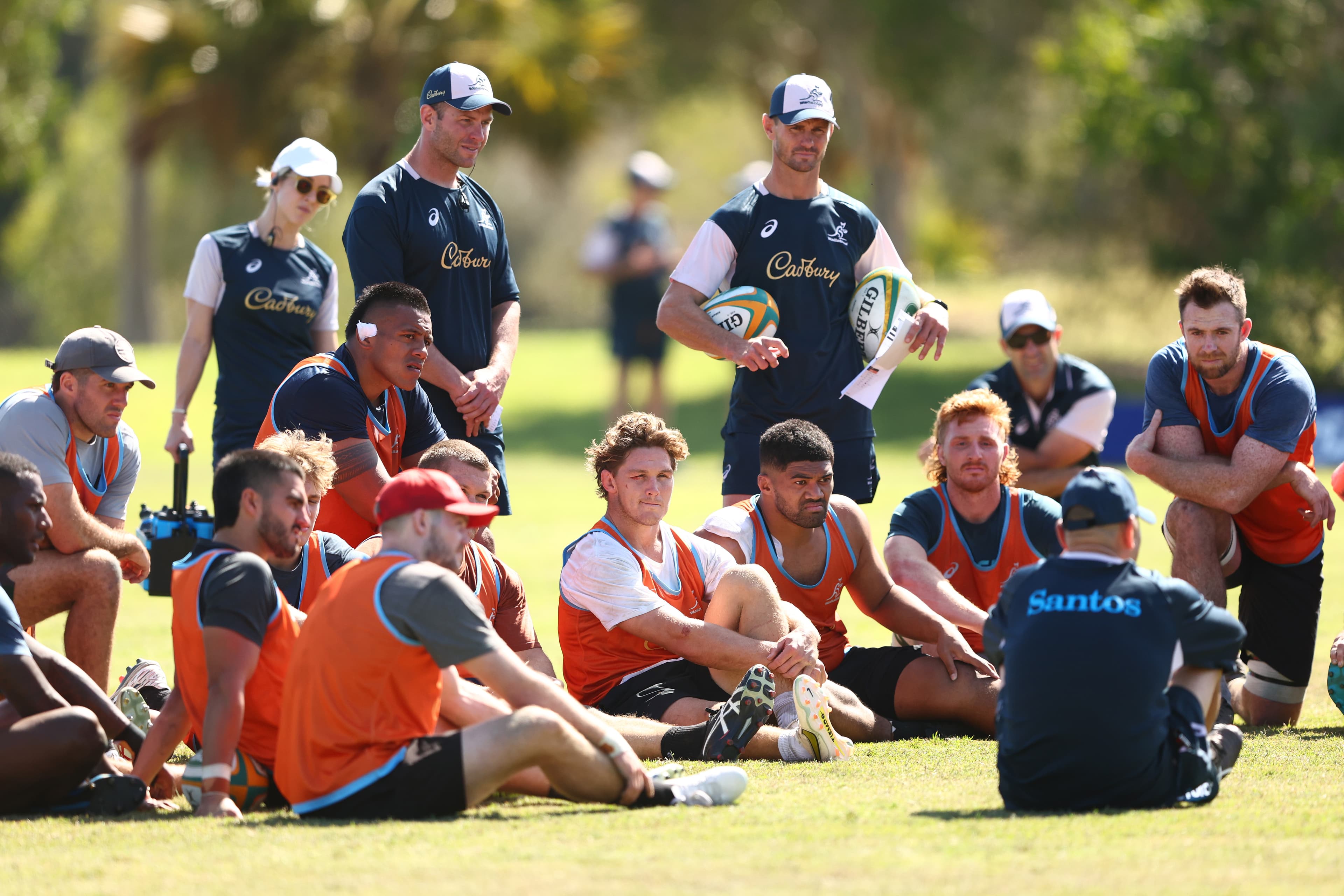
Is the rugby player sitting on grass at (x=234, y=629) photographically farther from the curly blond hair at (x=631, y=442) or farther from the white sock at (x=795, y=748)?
the white sock at (x=795, y=748)

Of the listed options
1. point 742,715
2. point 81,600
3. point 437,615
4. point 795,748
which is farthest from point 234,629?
point 795,748

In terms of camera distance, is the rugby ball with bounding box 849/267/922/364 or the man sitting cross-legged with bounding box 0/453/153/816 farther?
the rugby ball with bounding box 849/267/922/364

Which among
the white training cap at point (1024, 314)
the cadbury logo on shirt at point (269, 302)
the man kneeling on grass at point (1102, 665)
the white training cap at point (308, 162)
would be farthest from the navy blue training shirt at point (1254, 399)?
the cadbury logo on shirt at point (269, 302)

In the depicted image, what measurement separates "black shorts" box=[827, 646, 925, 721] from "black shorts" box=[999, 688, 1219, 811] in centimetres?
209

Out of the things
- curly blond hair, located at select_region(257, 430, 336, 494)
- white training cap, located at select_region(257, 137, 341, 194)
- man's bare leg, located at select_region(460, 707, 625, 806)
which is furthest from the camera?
white training cap, located at select_region(257, 137, 341, 194)

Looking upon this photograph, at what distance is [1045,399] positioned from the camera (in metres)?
10.2

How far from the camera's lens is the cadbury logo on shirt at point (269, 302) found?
29.6 ft

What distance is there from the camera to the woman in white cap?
29.6ft

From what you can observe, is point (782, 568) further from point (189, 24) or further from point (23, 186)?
point (23, 186)

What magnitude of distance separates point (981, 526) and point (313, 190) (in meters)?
3.98

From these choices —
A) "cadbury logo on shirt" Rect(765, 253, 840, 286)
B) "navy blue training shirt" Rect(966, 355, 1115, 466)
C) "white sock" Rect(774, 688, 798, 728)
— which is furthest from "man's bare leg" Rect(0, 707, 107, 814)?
"navy blue training shirt" Rect(966, 355, 1115, 466)

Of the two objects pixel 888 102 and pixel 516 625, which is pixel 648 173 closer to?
pixel 888 102

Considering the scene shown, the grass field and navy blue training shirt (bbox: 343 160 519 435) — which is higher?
navy blue training shirt (bbox: 343 160 519 435)

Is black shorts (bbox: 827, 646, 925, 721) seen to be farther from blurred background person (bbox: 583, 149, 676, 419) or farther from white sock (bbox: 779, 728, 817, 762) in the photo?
blurred background person (bbox: 583, 149, 676, 419)
